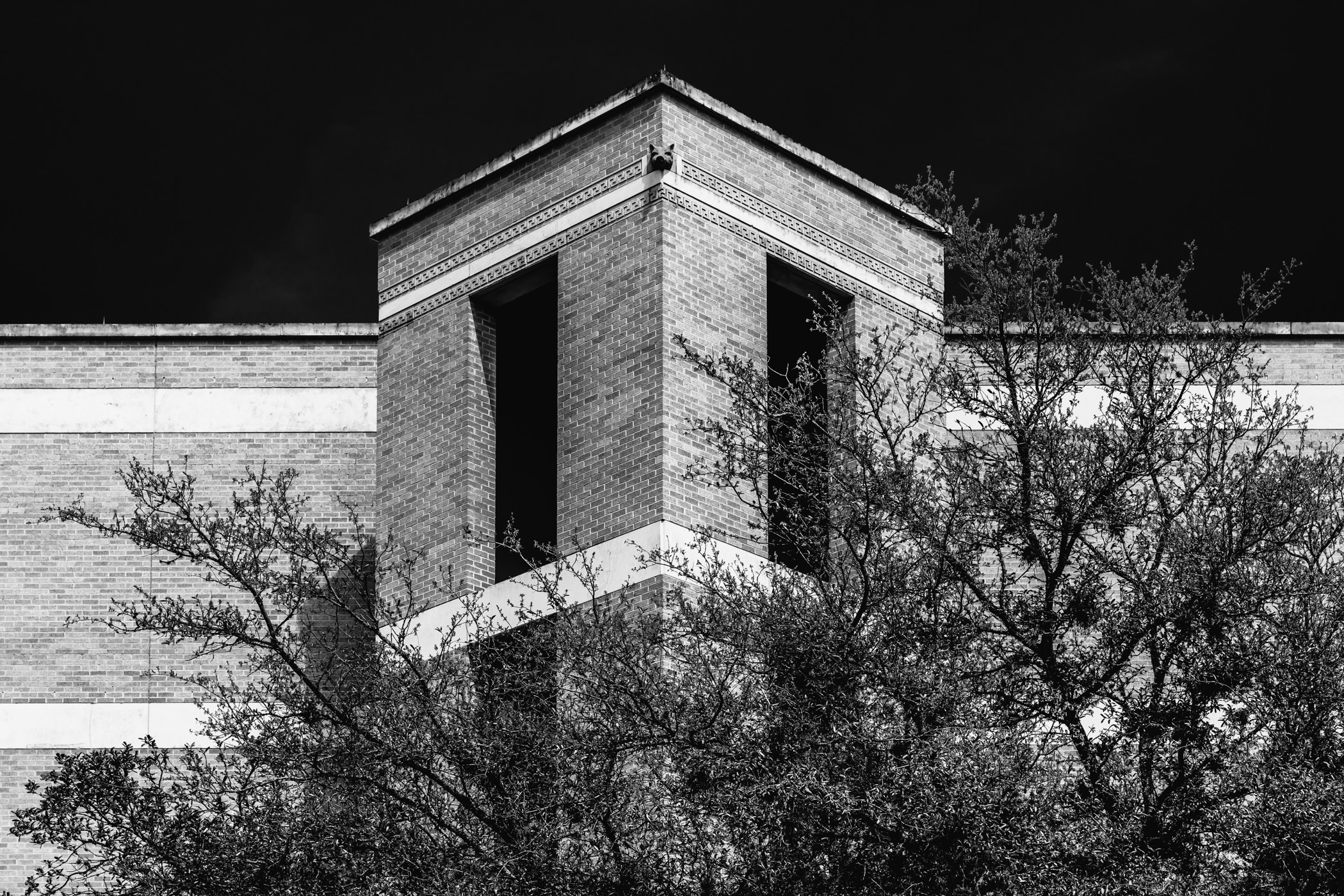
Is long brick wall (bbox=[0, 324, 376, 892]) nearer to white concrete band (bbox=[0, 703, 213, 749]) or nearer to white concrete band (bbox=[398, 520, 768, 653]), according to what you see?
white concrete band (bbox=[0, 703, 213, 749])

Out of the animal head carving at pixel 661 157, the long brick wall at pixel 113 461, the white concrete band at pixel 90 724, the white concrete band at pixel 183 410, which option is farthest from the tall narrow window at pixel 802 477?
the white concrete band at pixel 90 724

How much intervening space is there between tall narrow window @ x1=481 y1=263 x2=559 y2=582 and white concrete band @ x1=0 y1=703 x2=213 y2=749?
400cm

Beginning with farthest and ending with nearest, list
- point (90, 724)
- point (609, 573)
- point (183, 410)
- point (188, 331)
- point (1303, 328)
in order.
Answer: point (1303, 328) < point (188, 331) < point (183, 410) < point (90, 724) < point (609, 573)

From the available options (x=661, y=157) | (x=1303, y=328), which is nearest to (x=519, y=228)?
(x=661, y=157)

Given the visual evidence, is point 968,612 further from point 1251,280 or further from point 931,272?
point 931,272

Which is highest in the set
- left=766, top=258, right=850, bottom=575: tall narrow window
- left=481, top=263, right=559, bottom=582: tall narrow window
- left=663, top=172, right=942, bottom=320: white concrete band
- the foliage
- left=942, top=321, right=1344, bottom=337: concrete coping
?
left=942, top=321, right=1344, bottom=337: concrete coping

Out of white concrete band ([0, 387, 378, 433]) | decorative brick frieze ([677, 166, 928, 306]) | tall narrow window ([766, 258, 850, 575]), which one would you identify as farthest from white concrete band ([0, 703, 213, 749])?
tall narrow window ([766, 258, 850, 575])

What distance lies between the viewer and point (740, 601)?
44.3ft

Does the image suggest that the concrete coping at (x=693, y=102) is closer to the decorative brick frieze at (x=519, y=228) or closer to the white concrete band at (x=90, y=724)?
the decorative brick frieze at (x=519, y=228)

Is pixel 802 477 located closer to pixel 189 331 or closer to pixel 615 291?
pixel 615 291

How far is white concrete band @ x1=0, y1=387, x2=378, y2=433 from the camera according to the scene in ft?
77.5

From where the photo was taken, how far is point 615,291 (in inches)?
782

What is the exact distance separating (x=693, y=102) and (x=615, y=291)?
2.05 m

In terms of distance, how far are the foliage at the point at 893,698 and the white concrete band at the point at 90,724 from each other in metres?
7.30
